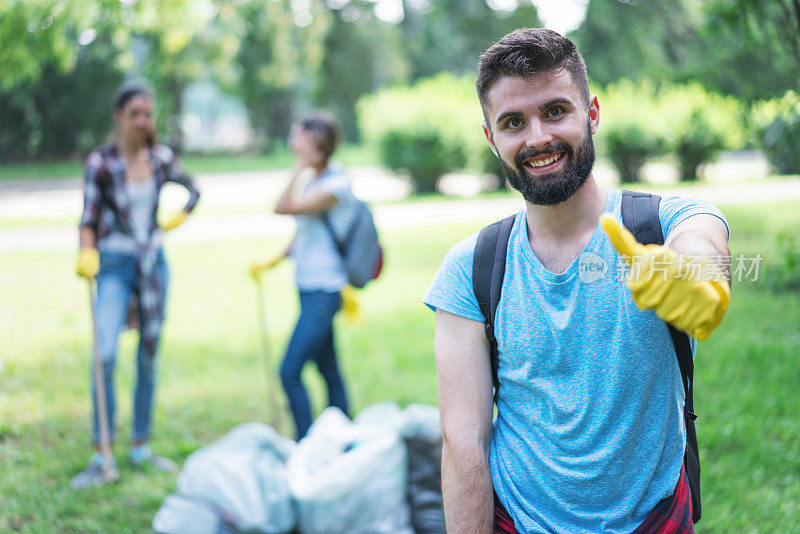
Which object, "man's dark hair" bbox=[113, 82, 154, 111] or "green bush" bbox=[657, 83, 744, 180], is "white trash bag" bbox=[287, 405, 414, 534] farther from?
"green bush" bbox=[657, 83, 744, 180]

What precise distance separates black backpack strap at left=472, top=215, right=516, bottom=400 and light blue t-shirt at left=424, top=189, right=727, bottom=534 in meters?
0.03

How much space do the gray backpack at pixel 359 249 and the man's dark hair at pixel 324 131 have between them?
407 millimetres

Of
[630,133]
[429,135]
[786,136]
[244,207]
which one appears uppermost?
[429,135]

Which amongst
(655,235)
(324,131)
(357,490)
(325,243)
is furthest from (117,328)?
(655,235)

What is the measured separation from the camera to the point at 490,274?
2.02 m

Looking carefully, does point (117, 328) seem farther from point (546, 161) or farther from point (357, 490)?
point (546, 161)

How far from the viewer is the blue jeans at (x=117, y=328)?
4.56 m

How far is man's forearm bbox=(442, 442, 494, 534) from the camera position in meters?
1.99

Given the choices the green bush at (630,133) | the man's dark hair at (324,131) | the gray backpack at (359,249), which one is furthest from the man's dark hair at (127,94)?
the green bush at (630,133)

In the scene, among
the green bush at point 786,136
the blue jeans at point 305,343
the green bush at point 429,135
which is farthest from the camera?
the green bush at point 429,135

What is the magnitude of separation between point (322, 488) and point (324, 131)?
2280 millimetres

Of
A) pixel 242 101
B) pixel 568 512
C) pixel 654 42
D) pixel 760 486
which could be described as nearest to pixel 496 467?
pixel 568 512

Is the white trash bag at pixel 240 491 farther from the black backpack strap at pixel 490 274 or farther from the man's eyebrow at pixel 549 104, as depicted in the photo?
the man's eyebrow at pixel 549 104

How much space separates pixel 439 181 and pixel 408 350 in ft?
44.7
